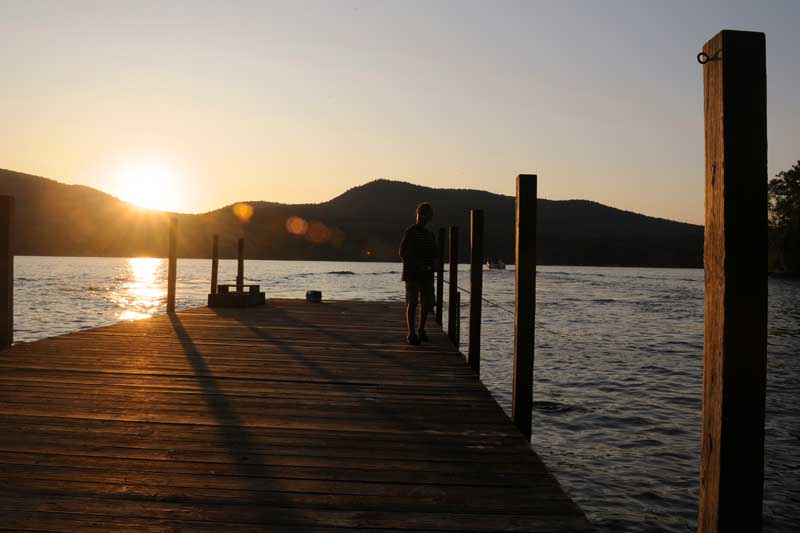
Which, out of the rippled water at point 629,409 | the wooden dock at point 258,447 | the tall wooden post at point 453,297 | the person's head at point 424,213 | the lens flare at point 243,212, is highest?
the lens flare at point 243,212

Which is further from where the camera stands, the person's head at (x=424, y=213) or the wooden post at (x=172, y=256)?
the wooden post at (x=172, y=256)

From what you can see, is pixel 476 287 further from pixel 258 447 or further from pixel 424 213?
pixel 258 447

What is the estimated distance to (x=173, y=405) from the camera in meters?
5.05

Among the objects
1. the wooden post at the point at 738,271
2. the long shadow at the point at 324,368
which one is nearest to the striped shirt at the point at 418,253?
the long shadow at the point at 324,368

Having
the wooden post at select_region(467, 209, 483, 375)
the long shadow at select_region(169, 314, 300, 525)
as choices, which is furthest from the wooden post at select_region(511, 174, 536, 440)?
the wooden post at select_region(467, 209, 483, 375)

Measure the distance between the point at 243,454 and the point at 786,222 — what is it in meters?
78.2

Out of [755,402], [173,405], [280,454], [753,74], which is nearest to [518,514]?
[755,402]

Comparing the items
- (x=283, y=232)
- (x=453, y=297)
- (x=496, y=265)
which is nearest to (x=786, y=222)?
(x=496, y=265)

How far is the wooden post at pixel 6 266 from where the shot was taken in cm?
752

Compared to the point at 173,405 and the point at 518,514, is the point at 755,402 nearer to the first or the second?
the point at 518,514

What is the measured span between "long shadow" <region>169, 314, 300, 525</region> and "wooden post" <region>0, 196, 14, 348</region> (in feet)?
9.70

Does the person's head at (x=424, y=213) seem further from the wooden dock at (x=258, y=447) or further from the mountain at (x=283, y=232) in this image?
the mountain at (x=283, y=232)

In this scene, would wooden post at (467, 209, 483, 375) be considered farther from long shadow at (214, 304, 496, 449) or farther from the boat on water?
the boat on water

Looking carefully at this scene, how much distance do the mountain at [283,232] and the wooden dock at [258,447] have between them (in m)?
133
